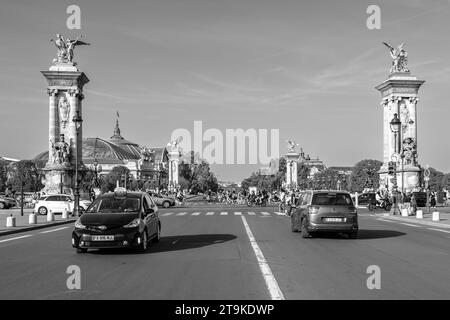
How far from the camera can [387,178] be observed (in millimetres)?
63844

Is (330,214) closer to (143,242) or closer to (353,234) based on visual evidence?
(353,234)

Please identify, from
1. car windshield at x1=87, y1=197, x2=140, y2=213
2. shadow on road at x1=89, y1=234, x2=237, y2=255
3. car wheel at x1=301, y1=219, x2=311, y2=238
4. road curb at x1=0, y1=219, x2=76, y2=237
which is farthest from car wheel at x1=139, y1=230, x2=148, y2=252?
road curb at x1=0, y1=219, x2=76, y2=237

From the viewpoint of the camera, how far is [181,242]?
18.2m

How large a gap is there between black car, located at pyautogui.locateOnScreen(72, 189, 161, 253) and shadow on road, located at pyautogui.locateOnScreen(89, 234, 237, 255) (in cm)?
49

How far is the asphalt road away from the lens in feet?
31.1

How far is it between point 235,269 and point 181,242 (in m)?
6.38

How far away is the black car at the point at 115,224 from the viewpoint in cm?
1446

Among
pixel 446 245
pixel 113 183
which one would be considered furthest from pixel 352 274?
pixel 113 183

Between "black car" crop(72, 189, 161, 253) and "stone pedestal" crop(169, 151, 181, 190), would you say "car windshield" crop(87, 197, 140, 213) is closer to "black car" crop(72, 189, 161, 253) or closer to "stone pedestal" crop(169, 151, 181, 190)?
"black car" crop(72, 189, 161, 253)

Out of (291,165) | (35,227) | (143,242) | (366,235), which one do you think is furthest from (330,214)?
(291,165)

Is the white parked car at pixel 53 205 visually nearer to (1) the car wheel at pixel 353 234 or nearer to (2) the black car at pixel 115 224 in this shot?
(1) the car wheel at pixel 353 234

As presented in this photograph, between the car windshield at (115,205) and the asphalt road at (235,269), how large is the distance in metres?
1.12

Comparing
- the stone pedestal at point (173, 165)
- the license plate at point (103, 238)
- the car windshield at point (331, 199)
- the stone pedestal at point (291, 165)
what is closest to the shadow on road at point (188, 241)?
the license plate at point (103, 238)
